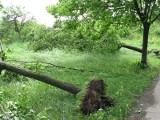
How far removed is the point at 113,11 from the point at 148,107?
513 cm

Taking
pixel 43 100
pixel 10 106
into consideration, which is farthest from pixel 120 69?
pixel 10 106

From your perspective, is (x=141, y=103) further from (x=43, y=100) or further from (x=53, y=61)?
(x=53, y=61)

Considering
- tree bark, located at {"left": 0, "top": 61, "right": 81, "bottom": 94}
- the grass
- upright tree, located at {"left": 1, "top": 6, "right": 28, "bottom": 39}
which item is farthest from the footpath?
upright tree, located at {"left": 1, "top": 6, "right": 28, "bottom": 39}

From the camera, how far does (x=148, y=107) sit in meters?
8.03

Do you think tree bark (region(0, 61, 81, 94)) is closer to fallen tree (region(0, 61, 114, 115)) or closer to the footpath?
fallen tree (region(0, 61, 114, 115))

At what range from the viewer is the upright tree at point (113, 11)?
1182 centimetres

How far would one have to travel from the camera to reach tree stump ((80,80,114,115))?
729 cm

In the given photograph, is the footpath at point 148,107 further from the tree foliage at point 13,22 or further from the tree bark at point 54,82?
the tree foliage at point 13,22

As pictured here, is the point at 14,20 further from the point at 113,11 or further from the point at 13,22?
the point at 113,11

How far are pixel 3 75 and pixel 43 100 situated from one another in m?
2.60

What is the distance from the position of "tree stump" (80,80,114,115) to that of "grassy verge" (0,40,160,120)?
0.19 m

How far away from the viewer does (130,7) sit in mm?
11844

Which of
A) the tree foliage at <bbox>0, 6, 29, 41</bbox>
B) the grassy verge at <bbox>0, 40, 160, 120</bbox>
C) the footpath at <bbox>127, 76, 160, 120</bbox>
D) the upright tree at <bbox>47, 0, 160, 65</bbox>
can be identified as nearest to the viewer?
the grassy verge at <bbox>0, 40, 160, 120</bbox>

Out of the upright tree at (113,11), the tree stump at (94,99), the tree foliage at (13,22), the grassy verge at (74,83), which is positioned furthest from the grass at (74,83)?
the tree foliage at (13,22)
